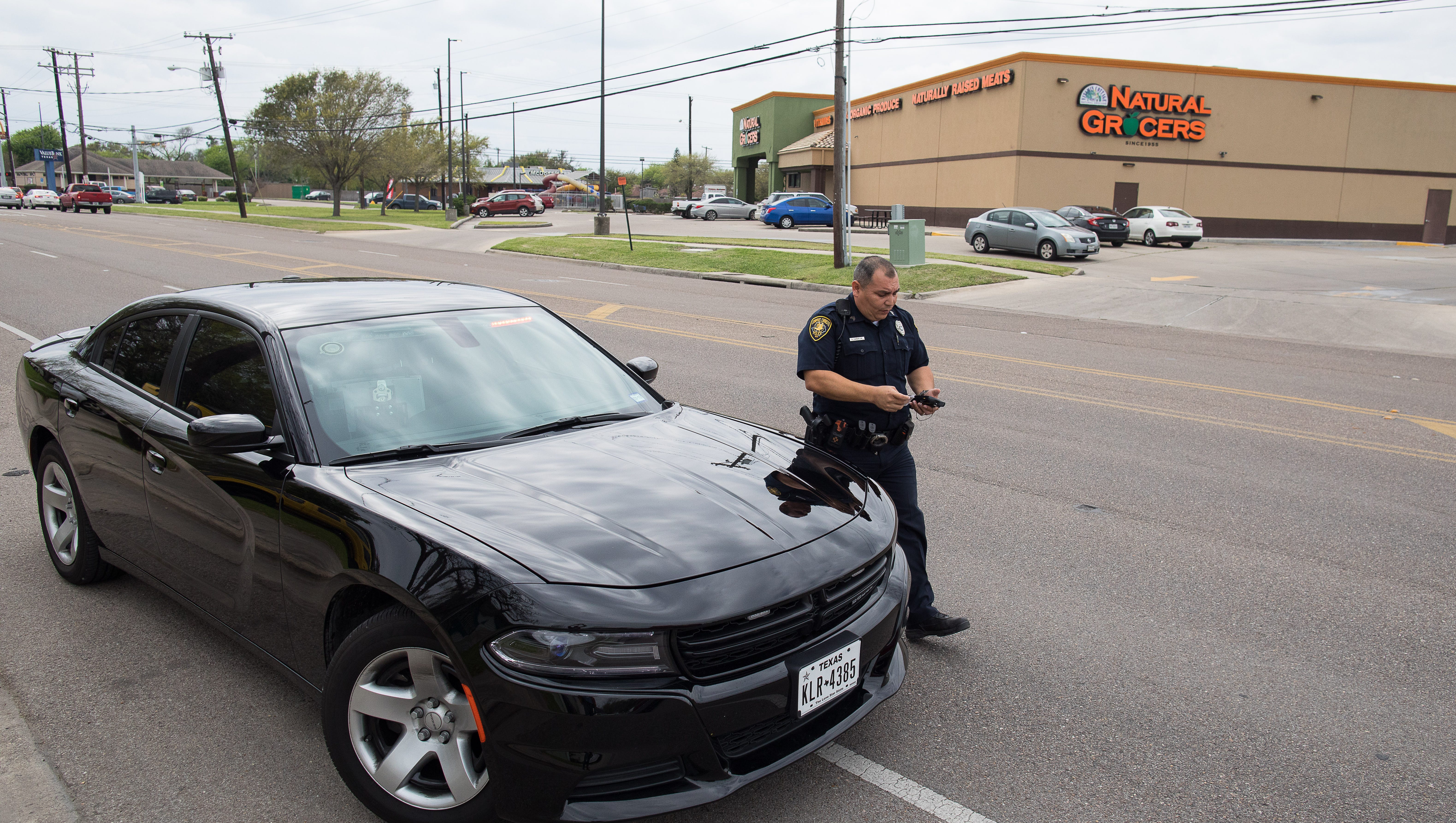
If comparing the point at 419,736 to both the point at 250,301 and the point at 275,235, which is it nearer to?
the point at 250,301

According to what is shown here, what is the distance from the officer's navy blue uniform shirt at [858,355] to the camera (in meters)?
4.22

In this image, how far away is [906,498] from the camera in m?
4.16

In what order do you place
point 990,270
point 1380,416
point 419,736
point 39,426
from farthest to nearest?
1. point 990,270
2. point 1380,416
3. point 39,426
4. point 419,736

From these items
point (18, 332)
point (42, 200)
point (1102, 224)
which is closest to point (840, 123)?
point (1102, 224)

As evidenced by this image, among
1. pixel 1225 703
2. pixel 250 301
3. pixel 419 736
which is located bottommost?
pixel 1225 703

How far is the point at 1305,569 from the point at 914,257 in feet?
63.2

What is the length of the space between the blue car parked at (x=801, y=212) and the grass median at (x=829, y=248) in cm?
767

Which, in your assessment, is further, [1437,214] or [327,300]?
[1437,214]

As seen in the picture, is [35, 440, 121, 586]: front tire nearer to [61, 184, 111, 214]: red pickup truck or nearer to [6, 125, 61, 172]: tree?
[61, 184, 111, 214]: red pickup truck

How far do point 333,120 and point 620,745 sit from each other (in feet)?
201

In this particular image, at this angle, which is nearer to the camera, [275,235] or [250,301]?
[250,301]

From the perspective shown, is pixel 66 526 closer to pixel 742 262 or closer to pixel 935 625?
pixel 935 625

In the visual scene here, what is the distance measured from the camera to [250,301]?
3.90m

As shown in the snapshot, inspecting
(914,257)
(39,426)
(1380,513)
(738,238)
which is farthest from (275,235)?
(1380,513)
